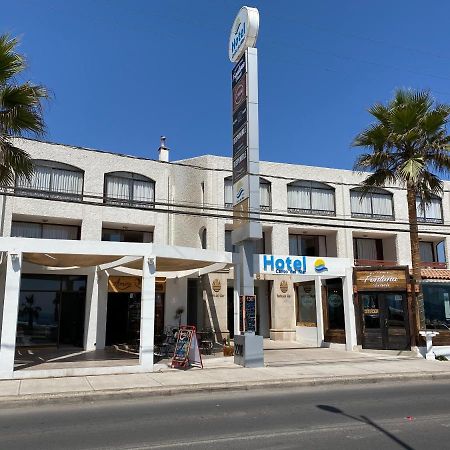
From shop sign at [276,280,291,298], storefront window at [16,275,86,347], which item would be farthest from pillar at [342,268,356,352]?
storefront window at [16,275,86,347]

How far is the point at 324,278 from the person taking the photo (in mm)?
23078

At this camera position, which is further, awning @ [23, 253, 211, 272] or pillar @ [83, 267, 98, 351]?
pillar @ [83, 267, 98, 351]

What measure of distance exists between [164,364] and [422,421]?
30.7 feet

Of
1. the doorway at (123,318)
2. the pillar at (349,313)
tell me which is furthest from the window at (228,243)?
the pillar at (349,313)

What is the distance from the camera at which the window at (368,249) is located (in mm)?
30266

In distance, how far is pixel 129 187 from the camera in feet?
80.6

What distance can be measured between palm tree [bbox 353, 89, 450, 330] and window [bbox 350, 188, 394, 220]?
940 cm

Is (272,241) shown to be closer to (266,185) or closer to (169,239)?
(266,185)

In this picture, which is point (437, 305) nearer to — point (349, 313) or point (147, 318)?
point (349, 313)

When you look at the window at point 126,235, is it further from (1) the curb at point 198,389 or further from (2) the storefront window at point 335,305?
(1) the curb at point 198,389

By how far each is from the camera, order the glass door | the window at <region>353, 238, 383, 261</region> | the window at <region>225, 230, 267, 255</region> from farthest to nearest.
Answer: the window at <region>353, 238, 383, 261</region> < the window at <region>225, 230, 267, 255</region> < the glass door

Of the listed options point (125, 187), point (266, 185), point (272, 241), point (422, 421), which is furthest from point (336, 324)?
point (422, 421)

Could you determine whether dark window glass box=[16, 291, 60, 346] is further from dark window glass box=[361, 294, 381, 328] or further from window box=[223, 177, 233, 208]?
dark window glass box=[361, 294, 381, 328]

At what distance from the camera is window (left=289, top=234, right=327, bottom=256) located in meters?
29.0
